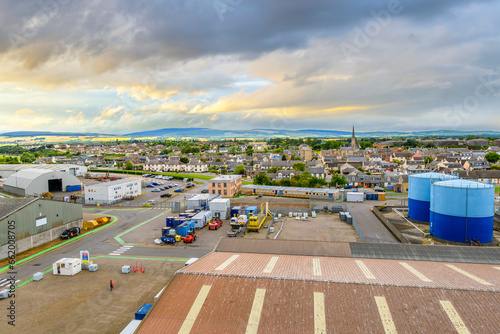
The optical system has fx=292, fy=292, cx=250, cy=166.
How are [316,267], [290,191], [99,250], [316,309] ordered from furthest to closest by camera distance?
[290,191] → [99,250] → [316,267] → [316,309]

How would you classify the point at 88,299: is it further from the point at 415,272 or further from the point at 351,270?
the point at 415,272

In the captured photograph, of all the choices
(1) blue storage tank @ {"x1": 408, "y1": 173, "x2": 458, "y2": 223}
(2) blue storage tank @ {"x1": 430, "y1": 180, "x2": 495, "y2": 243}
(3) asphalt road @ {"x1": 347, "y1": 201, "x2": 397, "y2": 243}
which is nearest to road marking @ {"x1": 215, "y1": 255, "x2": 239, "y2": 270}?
(3) asphalt road @ {"x1": 347, "y1": 201, "x2": 397, "y2": 243}

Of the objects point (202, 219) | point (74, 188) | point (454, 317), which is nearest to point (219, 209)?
point (202, 219)

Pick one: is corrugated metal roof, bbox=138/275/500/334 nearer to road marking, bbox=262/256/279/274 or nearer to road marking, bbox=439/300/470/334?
road marking, bbox=439/300/470/334

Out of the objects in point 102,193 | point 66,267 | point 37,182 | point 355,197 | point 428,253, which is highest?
point 37,182

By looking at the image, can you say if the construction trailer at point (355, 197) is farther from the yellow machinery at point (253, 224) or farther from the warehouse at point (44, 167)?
the warehouse at point (44, 167)

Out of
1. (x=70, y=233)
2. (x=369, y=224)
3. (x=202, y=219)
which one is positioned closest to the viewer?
(x=70, y=233)

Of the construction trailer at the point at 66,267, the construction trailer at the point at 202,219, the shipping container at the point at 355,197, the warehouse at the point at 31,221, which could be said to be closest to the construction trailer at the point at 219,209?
the construction trailer at the point at 202,219
